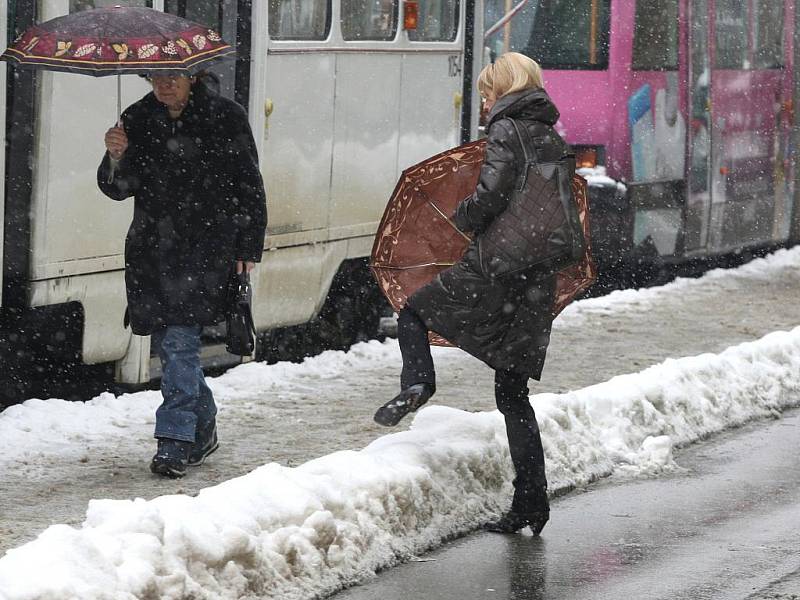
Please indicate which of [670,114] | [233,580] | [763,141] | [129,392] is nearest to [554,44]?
[670,114]

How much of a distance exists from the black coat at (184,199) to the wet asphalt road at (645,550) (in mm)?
1614

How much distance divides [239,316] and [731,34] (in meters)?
9.39

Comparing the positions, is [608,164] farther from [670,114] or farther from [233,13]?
[233,13]

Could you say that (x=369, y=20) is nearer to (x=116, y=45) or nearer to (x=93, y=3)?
(x=93, y=3)

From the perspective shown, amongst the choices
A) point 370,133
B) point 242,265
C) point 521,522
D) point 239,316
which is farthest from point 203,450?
point 370,133

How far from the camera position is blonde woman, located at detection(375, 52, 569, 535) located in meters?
6.13

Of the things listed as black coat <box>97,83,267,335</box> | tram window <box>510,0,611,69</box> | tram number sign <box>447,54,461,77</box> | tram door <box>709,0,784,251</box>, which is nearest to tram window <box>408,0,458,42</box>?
tram number sign <box>447,54,461,77</box>

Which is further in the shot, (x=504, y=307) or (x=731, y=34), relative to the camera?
(x=731, y=34)

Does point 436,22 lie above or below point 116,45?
above

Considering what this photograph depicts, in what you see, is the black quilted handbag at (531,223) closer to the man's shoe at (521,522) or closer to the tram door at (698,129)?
the man's shoe at (521,522)

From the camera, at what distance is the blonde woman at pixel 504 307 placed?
6.13 meters

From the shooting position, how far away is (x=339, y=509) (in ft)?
19.1

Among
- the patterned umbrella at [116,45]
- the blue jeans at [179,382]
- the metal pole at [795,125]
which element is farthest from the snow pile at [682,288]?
the patterned umbrella at [116,45]

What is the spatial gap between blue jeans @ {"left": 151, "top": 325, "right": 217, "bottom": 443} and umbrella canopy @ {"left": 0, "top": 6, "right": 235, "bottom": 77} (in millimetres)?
1034
